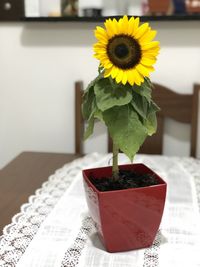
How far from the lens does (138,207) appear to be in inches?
32.9

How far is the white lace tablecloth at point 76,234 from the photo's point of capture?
85cm

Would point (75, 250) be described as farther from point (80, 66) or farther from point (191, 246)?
point (80, 66)

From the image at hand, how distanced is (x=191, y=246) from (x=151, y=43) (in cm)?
46

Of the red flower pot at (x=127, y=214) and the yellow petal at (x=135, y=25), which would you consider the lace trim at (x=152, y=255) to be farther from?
the yellow petal at (x=135, y=25)

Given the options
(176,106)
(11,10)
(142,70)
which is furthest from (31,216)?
Answer: (11,10)

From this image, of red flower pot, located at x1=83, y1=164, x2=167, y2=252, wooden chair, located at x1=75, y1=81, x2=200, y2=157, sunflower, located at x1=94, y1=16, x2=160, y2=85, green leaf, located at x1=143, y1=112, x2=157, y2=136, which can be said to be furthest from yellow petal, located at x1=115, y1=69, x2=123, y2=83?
wooden chair, located at x1=75, y1=81, x2=200, y2=157

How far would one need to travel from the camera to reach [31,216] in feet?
3.41

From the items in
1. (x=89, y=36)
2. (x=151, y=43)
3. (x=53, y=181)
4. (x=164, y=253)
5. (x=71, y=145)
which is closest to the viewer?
(x=151, y=43)

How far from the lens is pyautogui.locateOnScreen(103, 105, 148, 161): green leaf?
2.67 feet

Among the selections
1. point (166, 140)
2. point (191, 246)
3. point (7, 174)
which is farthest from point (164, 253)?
point (166, 140)

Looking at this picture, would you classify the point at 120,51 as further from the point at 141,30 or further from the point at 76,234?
the point at 76,234

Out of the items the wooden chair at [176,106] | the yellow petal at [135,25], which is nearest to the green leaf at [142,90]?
the yellow petal at [135,25]

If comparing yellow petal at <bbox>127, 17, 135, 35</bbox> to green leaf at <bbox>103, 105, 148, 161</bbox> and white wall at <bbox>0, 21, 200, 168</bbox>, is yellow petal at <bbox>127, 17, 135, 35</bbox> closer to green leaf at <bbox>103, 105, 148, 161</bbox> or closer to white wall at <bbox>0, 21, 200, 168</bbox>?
green leaf at <bbox>103, 105, 148, 161</bbox>

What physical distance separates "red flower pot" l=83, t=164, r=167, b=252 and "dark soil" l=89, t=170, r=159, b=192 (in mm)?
19
